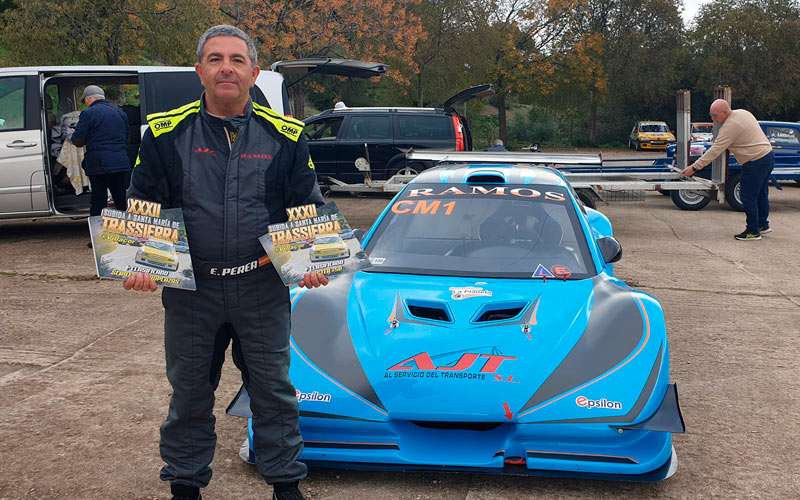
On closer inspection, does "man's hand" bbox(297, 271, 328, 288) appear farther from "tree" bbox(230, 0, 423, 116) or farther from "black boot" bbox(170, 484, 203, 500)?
"tree" bbox(230, 0, 423, 116)

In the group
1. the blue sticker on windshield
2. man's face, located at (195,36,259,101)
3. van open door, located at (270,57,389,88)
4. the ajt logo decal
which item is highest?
van open door, located at (270,57,389,88)

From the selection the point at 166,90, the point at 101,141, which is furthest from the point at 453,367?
the point at 166,90

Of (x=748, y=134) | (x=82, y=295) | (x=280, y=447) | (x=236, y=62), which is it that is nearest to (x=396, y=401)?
(x=280, y=447)

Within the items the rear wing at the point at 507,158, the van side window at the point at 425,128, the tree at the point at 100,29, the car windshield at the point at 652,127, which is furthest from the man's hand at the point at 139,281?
the car windshield at the point at 652,127

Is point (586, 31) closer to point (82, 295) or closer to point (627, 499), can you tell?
point (82, 295)

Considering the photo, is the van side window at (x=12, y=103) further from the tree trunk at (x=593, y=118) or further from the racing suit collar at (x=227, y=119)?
the tree trunk at (x=593, y=118)

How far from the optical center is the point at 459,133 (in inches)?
645

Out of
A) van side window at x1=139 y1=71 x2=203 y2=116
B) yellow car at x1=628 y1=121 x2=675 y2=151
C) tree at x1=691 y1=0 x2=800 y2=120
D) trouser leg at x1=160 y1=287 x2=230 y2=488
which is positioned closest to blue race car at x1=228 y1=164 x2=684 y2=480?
trouser leg at x1=160 y1=287 x2=230 y2=488

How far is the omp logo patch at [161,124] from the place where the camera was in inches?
125

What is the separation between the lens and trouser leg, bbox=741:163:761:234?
1153cm

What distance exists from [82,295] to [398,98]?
110 ft

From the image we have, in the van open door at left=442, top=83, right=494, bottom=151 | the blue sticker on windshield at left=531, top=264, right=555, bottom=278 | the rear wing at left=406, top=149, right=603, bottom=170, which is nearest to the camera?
the blue sticker on windshield at left=531, top=264, right=555, bottom=278

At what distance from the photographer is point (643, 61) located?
1832 inches

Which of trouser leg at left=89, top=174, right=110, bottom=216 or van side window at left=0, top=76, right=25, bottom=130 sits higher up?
van side window at left=0, top=76, right=25, bottom=130
